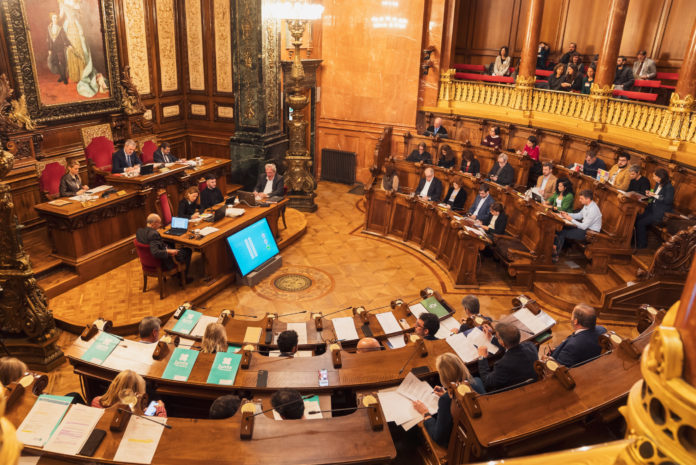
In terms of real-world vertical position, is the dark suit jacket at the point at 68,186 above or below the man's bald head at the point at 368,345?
above

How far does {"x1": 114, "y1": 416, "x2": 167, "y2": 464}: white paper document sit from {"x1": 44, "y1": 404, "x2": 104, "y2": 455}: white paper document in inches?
8.4

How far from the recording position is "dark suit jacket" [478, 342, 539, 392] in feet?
11.9

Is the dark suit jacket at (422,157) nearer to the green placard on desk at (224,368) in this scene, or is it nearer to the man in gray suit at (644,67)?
the man in gray suit at (644,67)

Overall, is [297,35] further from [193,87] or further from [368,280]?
[368,280]

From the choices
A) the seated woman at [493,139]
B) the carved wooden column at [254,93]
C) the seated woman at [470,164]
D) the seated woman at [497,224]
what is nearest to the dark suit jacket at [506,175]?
the seated woman at [470,164]

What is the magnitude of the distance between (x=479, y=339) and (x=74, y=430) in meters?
2.94

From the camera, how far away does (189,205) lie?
7246 millimetres

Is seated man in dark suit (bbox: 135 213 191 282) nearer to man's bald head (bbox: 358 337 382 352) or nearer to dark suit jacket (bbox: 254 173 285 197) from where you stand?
dark suit jacket (bbox: 254 173 285 197)

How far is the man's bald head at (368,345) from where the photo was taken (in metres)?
4.10

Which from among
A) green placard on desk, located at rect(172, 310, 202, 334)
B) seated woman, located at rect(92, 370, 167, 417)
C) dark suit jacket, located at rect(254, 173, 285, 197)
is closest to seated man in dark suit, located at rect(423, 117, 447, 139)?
dark suit jacket, located at rect(254, 173, 285, 197)

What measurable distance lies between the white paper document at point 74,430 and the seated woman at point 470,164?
24.0 feet

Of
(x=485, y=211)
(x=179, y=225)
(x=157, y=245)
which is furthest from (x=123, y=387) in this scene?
(x=485, y=211)

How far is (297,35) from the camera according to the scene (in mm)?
8789

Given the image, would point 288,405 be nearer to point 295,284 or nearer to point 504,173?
point 295,284
